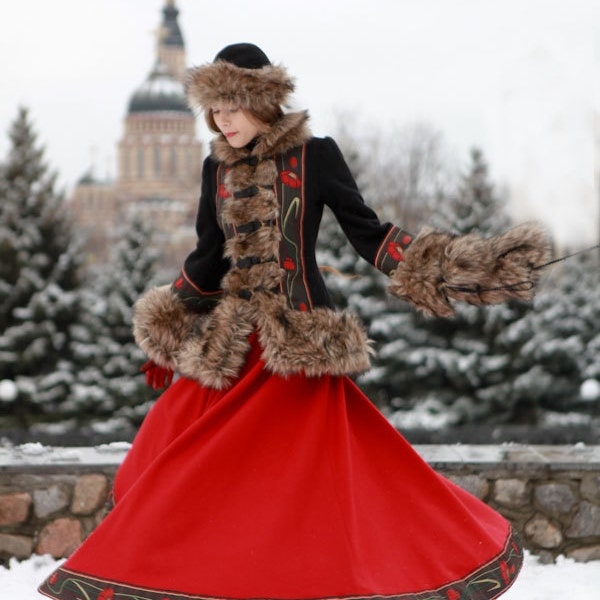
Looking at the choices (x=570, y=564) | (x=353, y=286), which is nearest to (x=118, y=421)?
(x=353, y=286)

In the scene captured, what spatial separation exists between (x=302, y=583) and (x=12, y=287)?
12656 millimetres

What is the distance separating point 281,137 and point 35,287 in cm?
1208

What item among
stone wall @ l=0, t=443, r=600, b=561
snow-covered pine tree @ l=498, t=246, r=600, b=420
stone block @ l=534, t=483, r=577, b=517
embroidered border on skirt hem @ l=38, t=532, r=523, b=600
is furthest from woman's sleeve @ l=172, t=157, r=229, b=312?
snow-covered pine tree @ l=498, t=246, r=600, b=420

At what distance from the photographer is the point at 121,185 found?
10312 centimetres

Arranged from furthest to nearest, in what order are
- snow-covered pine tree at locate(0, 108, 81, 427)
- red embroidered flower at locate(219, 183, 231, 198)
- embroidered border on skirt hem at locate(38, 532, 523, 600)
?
snow-covered pine tree at locate(0, 108, 81, 427), red embroidered flower at locate(219, 183, 231, 198), embroidered border on skirt hem at locate(38, 532, 523, 600)

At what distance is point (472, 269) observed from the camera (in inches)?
115

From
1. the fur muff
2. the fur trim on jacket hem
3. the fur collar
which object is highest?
the fur collar

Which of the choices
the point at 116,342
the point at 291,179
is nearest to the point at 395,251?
the point at 291,179

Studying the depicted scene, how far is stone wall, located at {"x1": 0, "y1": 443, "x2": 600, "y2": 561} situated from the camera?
4.22 meters

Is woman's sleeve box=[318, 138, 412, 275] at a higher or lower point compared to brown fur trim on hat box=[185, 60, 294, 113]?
lower

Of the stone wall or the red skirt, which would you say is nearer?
the red skirt

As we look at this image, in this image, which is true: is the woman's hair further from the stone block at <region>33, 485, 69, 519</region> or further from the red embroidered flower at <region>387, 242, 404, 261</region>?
the stone block at <region>33, 485, 69, 519</region>

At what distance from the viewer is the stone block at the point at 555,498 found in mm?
4348

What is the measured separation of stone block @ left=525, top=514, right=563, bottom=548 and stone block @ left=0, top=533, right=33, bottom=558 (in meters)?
2.18
